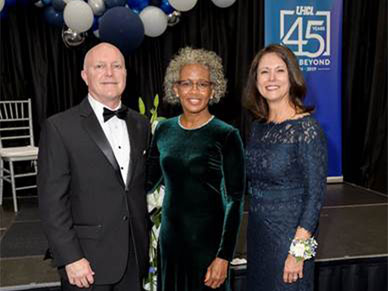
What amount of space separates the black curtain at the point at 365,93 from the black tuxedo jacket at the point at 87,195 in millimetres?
4189

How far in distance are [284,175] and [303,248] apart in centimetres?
28

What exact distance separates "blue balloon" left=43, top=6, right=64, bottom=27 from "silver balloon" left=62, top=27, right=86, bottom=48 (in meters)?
0.10

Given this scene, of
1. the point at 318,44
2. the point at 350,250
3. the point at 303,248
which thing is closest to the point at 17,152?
the point at 350,250

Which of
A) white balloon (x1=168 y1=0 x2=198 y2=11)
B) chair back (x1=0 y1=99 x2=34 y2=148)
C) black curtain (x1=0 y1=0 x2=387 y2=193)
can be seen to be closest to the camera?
white balloon (x1=168 y1=0 x2=198 y2=11)

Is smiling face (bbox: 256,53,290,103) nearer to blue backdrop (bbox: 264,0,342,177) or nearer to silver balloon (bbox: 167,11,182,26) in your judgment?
silver balloon (bbox: 167,11,182,26)

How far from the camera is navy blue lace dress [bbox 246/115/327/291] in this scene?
163 centimetres

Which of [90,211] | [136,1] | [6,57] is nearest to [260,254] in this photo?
[90,211]

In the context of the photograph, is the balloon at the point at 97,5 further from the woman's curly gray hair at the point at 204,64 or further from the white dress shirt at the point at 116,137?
the white dress shirt at the point at 116,137

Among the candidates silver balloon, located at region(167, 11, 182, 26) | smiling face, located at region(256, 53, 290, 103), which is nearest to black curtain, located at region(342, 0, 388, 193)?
silver balloon, located at region(167, 11, 182, 26)

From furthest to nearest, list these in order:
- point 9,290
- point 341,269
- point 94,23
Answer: point 94,23 < point 341,269 < point 9,290

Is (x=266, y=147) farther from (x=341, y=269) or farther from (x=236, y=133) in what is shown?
(x=341, y=269)

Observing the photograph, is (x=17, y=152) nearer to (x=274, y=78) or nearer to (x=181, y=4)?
(x=181, y=4)

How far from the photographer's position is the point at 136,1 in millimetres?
4230

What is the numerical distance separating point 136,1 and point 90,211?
121 inches
